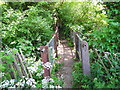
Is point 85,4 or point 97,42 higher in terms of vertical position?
point 85,4

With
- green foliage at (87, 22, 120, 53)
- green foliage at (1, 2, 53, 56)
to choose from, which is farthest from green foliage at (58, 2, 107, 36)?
green foliage at (1, 2, 53, 56)

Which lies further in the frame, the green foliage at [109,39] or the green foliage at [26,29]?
the green foliage at [26,29]

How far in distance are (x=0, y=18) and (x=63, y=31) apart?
6.29 m

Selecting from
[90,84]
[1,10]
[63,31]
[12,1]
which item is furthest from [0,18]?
[63,31]

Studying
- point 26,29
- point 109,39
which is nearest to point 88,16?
point 26,29

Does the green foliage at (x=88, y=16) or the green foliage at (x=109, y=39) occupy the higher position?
the green foliage at (x=88, y=16)

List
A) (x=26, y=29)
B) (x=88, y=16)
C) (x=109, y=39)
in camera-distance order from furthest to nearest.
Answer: (x=88, y=16) < (x=26, y=29) < (x=109, y=39)

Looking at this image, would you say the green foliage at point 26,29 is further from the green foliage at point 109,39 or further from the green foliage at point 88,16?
the green foliage at point 109,39

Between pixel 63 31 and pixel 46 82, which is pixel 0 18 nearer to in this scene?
pixel 46 82

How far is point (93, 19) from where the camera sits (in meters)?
4.54

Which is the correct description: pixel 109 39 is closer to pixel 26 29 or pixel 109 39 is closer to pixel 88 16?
pixel 88 16

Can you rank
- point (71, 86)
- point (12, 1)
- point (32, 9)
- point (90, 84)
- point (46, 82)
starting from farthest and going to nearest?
1. point (12, 1)
2. point (32, 9)
3. point (71, 86)
4. point (90, 84)
5. point (46, 82)

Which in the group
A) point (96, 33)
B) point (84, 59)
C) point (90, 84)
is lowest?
point (90, 84)

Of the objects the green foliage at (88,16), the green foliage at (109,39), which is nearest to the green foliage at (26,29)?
the green foliage at (88,16)
